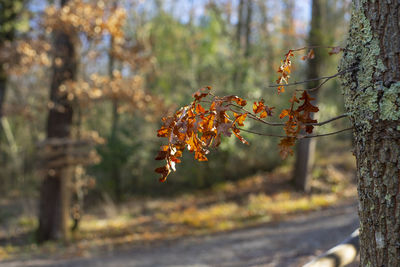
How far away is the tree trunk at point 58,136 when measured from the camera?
8961mm

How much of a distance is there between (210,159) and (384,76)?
13.6 m

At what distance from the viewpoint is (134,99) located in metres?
9.24

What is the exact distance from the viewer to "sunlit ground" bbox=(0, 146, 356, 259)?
365 inches

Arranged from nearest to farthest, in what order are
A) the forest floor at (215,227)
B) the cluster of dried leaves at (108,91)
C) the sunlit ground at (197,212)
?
1. the forest floor at (215,227)
2. the cluster of dried leaves at (108,91)
3. the sunlit ground at (197,212)

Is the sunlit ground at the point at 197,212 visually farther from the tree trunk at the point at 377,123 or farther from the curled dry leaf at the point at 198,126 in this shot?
the tree trunk at the point at 377,123

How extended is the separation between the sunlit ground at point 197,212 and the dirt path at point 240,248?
739 millimetres

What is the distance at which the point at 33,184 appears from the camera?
18.4 metres

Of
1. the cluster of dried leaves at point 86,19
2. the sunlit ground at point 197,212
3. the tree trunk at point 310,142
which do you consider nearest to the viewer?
the cluster of dried leaves at point 86,19

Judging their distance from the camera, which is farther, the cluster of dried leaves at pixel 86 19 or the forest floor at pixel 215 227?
the cluster of dried leaves at pixel 86 19

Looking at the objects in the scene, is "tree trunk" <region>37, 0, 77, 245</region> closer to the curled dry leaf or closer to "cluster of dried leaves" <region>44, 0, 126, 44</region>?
"cluster of dried leaves" <region>44, 0, 126, 44</region>

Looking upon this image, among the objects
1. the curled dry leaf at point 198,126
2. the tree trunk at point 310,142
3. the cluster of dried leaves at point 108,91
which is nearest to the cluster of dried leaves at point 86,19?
the cluster of dried leaves at point 108,91

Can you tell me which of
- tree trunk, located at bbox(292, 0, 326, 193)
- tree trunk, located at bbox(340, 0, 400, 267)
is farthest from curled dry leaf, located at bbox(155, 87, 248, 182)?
tree trunk, located at bbox(292, 0, 326, 193)

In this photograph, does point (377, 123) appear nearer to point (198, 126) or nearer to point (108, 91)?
point (198, 126)

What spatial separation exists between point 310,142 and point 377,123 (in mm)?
11468
